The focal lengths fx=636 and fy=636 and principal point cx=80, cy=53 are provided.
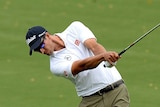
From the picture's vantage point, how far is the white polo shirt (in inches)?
292

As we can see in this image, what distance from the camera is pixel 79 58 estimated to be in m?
7.40

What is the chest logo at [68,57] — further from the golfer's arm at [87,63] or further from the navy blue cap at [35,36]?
the navy blue cap at [35,36]

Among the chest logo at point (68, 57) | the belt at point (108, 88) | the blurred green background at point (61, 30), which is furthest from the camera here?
the blurred green background at point (61, 30)

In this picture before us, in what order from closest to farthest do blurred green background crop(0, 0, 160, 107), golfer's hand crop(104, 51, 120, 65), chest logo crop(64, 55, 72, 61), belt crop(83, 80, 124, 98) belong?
1. golfer's hand crop(104, 51, 120, 65)
2. chest logo crop(64, 55, 72, 61)
3. belt crop(83, 80, 124, 98)
4. blurred green background crop(0, 0, 160, 107)

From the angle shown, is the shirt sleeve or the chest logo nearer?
the chest logo

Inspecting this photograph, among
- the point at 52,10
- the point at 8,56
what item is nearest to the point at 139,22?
the point at 52,10

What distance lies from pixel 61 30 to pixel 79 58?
8.84 metres

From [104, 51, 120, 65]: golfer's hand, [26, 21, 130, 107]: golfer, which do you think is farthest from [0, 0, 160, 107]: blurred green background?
[104, 51, 120, 65]: golfer's hand

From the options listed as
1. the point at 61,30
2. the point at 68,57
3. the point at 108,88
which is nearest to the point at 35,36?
the point at 68,57

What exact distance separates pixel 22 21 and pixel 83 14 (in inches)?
69.5

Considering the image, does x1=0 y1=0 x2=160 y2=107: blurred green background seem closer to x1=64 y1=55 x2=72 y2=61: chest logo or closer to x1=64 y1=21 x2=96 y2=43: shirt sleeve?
x1=64 y1=21 x2=96 y2=43: shirt sleeve

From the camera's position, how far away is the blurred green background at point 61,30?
11461mm

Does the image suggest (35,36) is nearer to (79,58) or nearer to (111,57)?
(79,58)

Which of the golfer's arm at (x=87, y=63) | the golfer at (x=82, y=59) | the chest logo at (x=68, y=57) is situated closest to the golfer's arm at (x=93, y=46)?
the golfer at (x=82, y=59)
